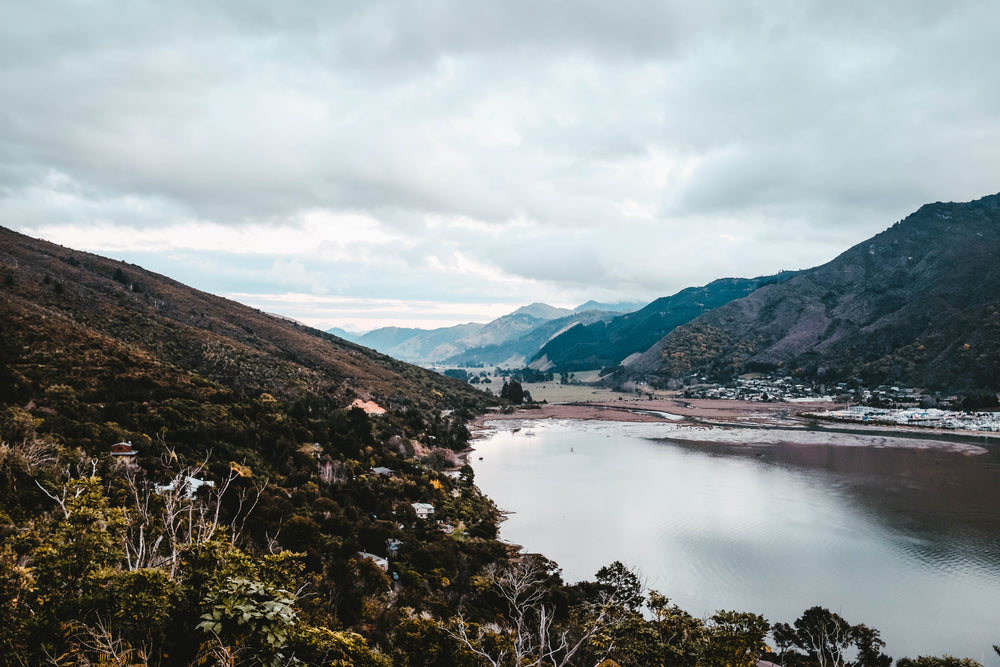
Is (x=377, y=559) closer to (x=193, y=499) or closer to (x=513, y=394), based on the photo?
(x=193, y=499)

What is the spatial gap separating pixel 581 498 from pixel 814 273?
559ft

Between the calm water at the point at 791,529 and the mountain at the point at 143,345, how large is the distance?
71.3ft

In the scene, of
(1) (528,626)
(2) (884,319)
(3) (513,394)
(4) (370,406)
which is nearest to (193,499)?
(1) (528,626)

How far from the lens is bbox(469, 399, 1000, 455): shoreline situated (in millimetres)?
61312

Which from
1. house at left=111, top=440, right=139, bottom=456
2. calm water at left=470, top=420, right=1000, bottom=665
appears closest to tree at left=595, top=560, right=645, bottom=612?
calm water at left=470, top=420, right=1000, bottom=665

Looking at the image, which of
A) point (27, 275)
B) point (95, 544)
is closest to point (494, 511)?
point (95, 544)

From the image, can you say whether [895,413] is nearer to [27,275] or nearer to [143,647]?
[143,647]

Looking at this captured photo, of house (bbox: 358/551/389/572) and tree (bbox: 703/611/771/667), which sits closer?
tree (bbox: 703/611/771/667)

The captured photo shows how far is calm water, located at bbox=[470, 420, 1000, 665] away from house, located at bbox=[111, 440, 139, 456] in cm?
1851

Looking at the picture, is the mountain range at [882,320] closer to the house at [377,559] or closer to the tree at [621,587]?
the tree at [621,587]

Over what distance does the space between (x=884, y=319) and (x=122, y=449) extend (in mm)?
153186

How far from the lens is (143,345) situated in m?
42.9

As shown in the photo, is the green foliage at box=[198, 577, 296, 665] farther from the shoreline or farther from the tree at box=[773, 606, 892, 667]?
the shoreline

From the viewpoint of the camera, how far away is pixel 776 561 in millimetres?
26188
